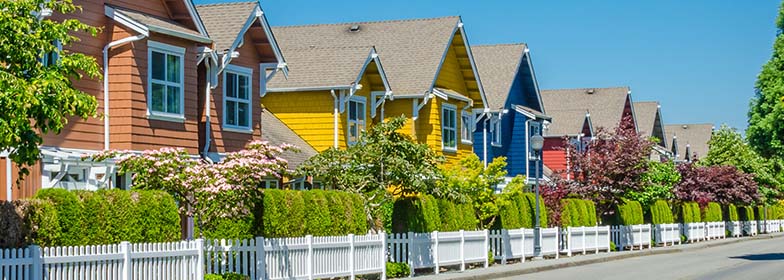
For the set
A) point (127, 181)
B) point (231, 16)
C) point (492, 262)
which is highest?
point (231, 16)

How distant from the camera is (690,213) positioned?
197 feet

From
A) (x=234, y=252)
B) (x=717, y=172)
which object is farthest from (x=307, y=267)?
(x=717, y=172)

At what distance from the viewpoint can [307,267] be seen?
77.8 feet

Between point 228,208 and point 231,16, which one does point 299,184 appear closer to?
point 231,16

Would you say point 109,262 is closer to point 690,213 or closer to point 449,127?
point 449,127

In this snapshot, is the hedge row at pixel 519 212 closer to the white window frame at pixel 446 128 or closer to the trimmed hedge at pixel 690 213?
the white window frame at pixel 446 128

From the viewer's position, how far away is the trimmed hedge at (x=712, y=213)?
A: 63.7 m

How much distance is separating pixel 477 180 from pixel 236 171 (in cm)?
1278

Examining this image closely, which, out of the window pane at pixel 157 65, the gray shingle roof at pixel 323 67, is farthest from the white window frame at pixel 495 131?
the window pane at pixel 157 65

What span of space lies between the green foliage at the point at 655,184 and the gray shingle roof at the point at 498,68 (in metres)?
6.33

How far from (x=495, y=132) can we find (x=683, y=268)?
59.7ft

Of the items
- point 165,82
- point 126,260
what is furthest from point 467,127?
point 126,260

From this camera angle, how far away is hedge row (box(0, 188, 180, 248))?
17297 millimetres

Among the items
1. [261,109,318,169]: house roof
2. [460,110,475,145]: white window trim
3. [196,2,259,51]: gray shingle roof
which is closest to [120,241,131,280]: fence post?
[196,2,259,51]: gray shingle roof
